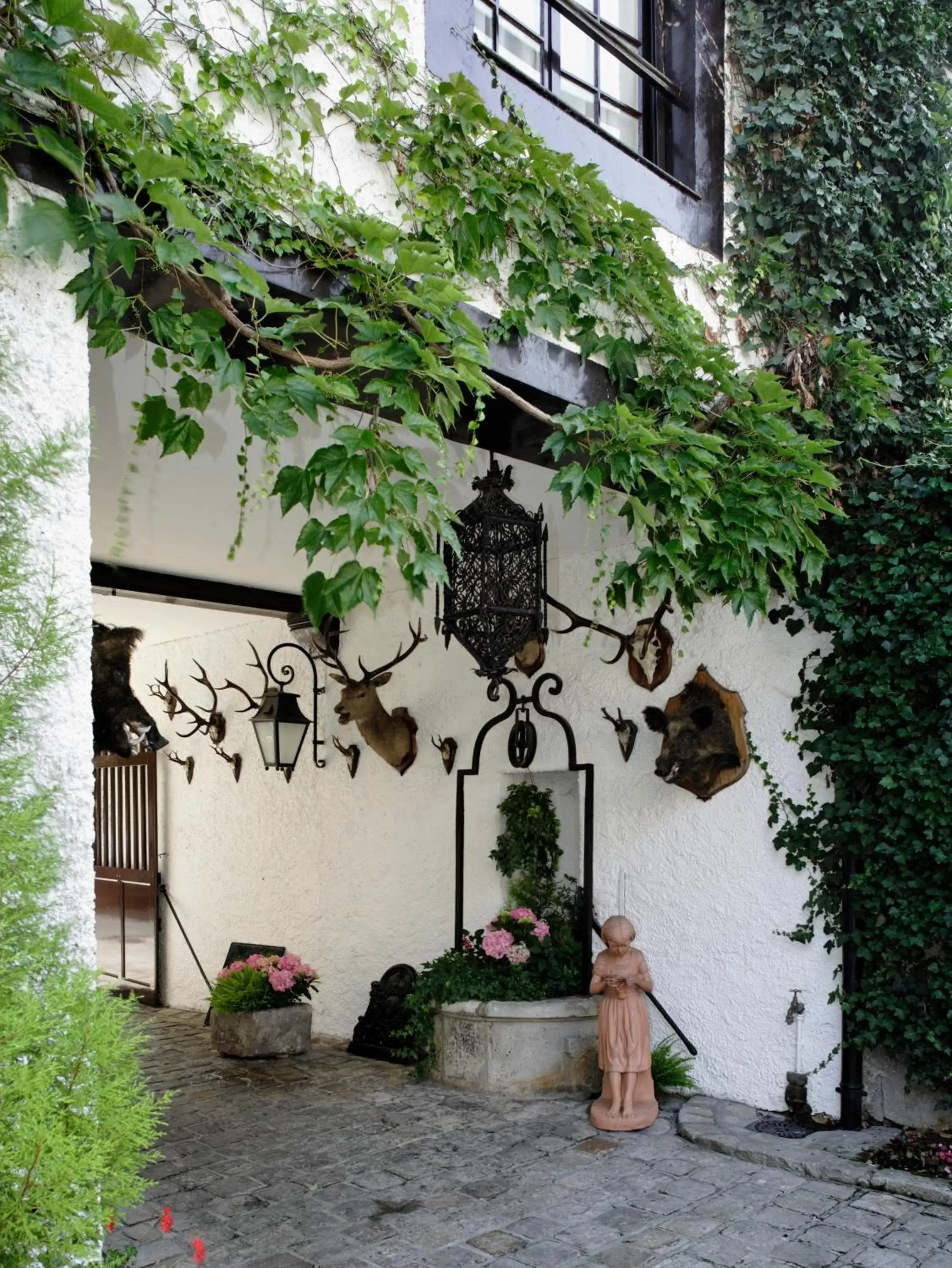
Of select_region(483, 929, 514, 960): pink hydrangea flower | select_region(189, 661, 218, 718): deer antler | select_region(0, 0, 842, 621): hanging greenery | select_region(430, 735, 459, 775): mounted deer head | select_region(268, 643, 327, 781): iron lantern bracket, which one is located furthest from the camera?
select_region(189, 661, 218, 718): deer antler

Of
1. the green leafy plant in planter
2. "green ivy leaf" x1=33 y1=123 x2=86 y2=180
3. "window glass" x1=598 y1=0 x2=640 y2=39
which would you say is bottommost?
the green leafy plant in planter

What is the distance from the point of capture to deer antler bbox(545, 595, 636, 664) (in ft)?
17.9

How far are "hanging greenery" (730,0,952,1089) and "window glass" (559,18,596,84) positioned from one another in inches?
33.1

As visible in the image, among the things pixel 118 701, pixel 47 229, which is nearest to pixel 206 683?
pixel 118 701

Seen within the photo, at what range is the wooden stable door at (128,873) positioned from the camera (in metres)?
9.52

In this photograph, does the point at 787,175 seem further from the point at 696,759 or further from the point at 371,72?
the point at 696,759

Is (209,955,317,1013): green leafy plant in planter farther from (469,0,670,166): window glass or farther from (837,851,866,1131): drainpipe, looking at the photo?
(469,0,670,166): window glass

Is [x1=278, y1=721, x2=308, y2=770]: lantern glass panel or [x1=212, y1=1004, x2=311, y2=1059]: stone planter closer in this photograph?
[x1=212, y1=1004, x2=311, y2=1059]: stone planter

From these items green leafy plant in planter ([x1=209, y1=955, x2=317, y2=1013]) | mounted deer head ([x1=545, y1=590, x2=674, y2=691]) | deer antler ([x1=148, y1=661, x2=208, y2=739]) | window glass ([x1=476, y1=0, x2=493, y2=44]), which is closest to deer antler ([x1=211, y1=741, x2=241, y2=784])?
deer antler ([x1=148, y1=661, x2=208, y2=739])

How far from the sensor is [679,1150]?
4.88 metres

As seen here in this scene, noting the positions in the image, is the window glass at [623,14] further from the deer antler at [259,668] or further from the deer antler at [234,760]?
the deer antler at [234,760]

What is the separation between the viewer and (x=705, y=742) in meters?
5.69

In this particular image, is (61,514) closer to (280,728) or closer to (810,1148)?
(810,1148)

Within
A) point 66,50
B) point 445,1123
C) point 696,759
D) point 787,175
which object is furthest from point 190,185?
point 445,1123
